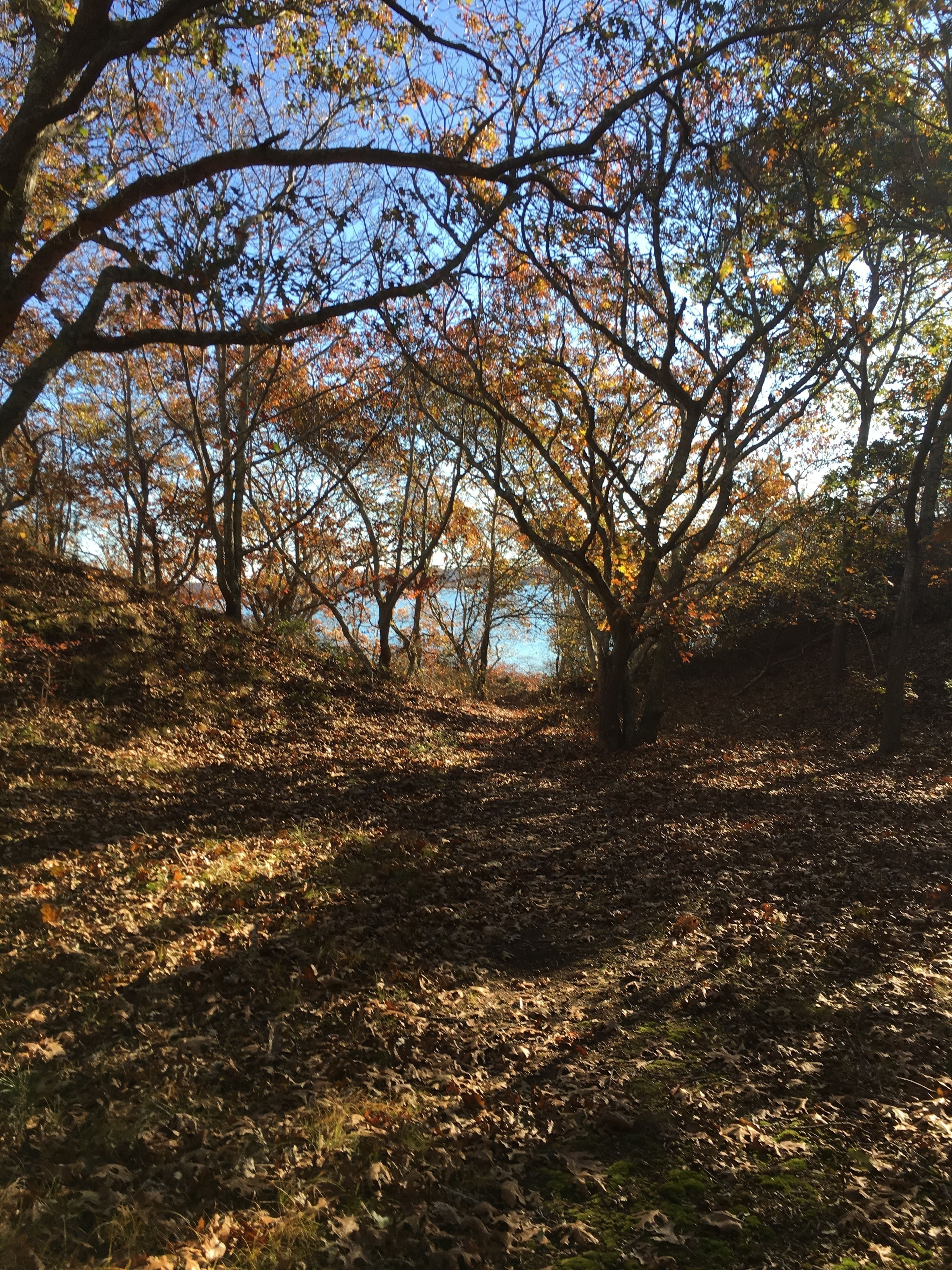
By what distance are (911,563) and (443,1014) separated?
459 inches

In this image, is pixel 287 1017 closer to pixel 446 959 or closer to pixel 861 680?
pixel 446 959

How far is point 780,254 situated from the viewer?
10.8 metres

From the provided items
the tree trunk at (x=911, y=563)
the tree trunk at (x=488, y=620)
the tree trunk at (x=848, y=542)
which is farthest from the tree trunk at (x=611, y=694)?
the tree trunk at (x=488, y=620)

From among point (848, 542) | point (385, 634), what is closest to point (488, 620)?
point (385, 634)

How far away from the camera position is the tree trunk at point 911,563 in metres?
11.7

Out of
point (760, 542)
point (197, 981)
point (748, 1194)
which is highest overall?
point (760, 542)

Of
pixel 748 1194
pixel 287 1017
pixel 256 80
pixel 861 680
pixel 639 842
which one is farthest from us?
pixel 861 680

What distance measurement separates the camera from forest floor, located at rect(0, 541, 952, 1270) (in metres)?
2.96

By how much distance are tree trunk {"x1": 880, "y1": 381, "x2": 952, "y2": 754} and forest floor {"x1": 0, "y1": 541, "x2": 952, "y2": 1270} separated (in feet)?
8.93

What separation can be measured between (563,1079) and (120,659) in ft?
30.4

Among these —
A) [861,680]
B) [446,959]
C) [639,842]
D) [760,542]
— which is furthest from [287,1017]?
[861,680]

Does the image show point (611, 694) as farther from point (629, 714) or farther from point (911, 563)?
point (911, 563)

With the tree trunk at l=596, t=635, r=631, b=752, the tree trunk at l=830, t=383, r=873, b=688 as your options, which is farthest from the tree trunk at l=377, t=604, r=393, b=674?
the tree trunk at l=830, t=383, r=873, b=688

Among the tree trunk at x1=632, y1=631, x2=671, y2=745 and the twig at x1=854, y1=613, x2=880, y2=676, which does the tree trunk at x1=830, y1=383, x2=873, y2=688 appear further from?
the tree trunk at x1=632, y1=631, x2=671, y2=745
